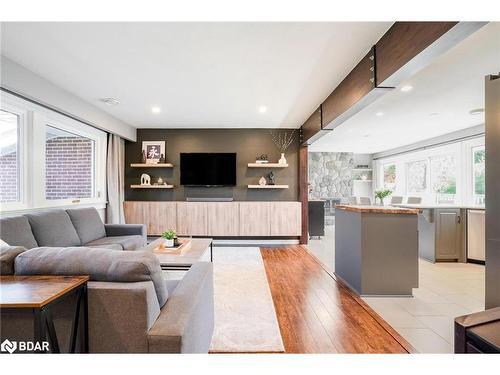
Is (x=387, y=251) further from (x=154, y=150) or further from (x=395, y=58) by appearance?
(x=154, y=150)

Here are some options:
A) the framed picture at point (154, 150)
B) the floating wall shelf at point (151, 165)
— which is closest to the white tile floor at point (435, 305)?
the floating wall shelf at point (151, 165)

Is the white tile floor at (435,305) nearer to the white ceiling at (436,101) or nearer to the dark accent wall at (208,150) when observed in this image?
the white ceiling at (436,101)

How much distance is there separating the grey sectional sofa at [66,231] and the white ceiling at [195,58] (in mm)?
1634

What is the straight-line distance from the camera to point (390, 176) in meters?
9.21

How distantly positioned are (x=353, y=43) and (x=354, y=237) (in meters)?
1.95

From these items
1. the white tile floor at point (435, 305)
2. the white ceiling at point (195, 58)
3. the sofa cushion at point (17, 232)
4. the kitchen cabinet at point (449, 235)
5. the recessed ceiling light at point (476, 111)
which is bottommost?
the white tile floor at point (435, 305)

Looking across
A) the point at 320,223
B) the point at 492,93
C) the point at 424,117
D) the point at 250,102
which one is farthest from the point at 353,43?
the point at 320,223

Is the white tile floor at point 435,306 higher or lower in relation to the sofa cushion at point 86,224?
lower

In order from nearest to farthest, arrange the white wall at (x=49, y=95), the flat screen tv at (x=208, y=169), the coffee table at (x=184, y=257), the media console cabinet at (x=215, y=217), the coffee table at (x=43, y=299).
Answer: the coffee table at (x=43, y=299) → the coffee table at (x=184, y=257) → the white wall at (x=49, y=95) → the media console cabinet at (x=215, y=217) → the flat screen tv at (x=208, y=169)

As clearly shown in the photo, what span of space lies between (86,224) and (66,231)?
0.46m

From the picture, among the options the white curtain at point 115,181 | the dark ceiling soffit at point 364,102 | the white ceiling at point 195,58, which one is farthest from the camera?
the white curtain at point 115,181

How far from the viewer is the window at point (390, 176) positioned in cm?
902

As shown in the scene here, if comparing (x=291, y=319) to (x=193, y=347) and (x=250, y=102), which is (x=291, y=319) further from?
(x=250, y=102)

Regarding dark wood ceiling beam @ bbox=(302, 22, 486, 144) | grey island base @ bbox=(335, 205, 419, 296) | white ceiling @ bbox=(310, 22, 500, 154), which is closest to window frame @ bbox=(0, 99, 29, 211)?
dark wood ceiling beam @ bbox=(302, 22, 486, 144)
